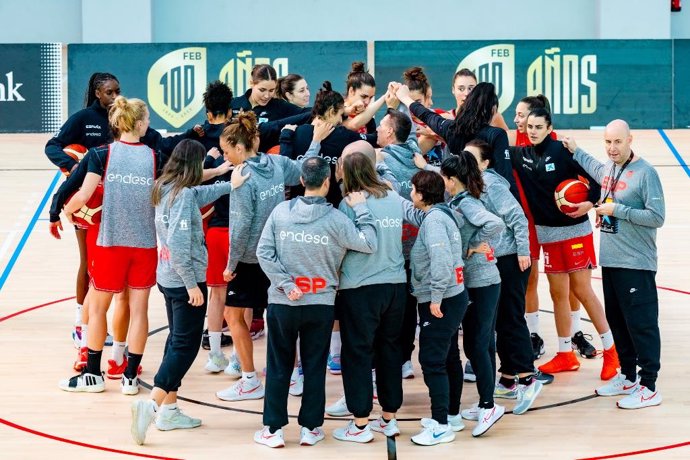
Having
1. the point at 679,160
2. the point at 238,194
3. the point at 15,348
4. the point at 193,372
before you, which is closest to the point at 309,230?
the point at 238,194

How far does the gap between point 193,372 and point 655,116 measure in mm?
12172

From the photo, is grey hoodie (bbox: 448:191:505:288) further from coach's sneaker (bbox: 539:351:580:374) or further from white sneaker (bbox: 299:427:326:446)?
coach's sneaker (bbox: 539:351:580:374)

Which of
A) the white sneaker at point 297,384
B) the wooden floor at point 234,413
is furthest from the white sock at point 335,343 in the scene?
the white sneaker at point 297,384

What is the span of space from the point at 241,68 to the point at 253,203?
11.3 meters

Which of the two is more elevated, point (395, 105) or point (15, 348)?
point (395, 105)

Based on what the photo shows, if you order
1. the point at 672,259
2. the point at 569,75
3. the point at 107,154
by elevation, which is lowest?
the point at 672,259

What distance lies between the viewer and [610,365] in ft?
28.6

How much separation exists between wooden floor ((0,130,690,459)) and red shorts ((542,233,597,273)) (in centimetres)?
80

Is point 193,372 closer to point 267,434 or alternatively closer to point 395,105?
point 267,434

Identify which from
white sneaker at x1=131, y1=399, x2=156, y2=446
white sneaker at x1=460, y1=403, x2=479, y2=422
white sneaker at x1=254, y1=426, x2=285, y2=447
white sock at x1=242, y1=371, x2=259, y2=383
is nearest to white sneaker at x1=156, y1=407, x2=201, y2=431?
white sneaker at x1=131, y1=399, x2=156, y2=446

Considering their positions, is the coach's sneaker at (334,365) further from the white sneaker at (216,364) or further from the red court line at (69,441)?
the red court line at (69,441)

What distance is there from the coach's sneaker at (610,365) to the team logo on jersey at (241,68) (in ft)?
36.3

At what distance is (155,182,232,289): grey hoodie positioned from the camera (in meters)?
7.45

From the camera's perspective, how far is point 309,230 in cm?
710
